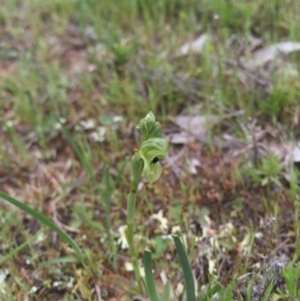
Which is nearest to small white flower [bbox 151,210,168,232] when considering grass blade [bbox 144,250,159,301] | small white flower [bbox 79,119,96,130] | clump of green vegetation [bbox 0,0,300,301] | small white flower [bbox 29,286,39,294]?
clump of green vegetation [bbox 0,0,300,301]

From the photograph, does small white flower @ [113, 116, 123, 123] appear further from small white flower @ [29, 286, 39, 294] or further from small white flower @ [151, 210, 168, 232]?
small white flower @ [29, 286, 39, 294]

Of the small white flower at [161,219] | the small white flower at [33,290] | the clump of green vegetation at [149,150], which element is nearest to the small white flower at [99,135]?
the clump of green vegetation at [149,150]

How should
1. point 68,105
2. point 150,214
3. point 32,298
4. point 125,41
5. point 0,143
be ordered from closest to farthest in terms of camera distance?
point 32,298 → point 150,214 → point 0,143 → point 68,105 → point 125,41

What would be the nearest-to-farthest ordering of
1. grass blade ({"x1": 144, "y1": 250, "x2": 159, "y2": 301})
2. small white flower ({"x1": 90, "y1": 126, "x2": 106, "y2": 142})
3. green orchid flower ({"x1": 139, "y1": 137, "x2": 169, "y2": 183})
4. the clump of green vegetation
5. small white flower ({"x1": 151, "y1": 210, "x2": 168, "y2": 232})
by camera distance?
green orchid flower ({"x1": 139, "y1": 137, "x2": 169, "y2": 183}), grass blade ({"x1": 144, "y1": 250, "x2": 159, "y2": 301}), the clump of green vegetation, small white flower ({"x1": 151, "y1": 210, "x2": 168, "y2": 232}), small white flower ({"x1": 90, "y1": 126, "x2": 106, "y2": 142})

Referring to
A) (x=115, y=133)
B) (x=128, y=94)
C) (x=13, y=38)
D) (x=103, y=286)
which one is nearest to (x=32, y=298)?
(x=103, y=286)

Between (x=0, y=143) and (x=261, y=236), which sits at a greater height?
(x=0, y=143)

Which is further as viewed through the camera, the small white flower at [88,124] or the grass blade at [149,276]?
the small white flower at [88,124]

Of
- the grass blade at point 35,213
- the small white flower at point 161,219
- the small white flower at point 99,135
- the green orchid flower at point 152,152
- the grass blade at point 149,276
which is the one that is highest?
the green orchid flower at point 152,152

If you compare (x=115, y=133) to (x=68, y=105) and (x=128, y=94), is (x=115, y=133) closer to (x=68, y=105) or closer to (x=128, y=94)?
(x=128, y=94)

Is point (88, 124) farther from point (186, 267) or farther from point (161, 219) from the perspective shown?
point (186, 267)

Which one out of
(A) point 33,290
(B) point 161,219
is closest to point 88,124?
(B) point 161,219

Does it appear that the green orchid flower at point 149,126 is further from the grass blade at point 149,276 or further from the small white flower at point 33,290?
the small white flower at point 33,290
